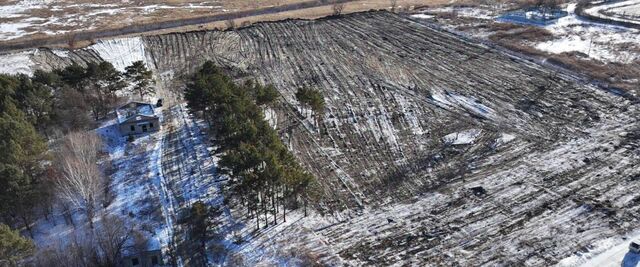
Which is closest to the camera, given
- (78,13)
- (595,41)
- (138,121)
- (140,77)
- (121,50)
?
(138,121)

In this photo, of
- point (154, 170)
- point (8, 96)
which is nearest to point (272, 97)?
point (154, 170)

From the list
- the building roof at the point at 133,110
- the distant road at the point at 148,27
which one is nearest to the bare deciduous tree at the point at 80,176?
the building roof at the point at 133,110

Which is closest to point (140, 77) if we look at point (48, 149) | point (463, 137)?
point (48, 149)

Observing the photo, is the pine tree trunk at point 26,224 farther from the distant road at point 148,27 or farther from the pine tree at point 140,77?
the distant road at point 148,27

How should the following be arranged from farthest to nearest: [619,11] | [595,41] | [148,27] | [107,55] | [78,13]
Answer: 1. [78,13]
2. [148,27]
3. [619,11]
4. [107,55]
5. [595,41]

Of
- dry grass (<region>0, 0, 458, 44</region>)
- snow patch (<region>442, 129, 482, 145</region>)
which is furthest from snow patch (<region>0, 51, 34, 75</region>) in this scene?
snow patch (<region>442, 129, 482, 145</region>)

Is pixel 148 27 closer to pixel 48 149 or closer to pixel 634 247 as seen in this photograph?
pixel 48 149

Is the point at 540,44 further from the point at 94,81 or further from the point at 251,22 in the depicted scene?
the point at 94,81

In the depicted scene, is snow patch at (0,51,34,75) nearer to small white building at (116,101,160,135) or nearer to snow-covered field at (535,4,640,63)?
small white building at (116,101,160,135)
